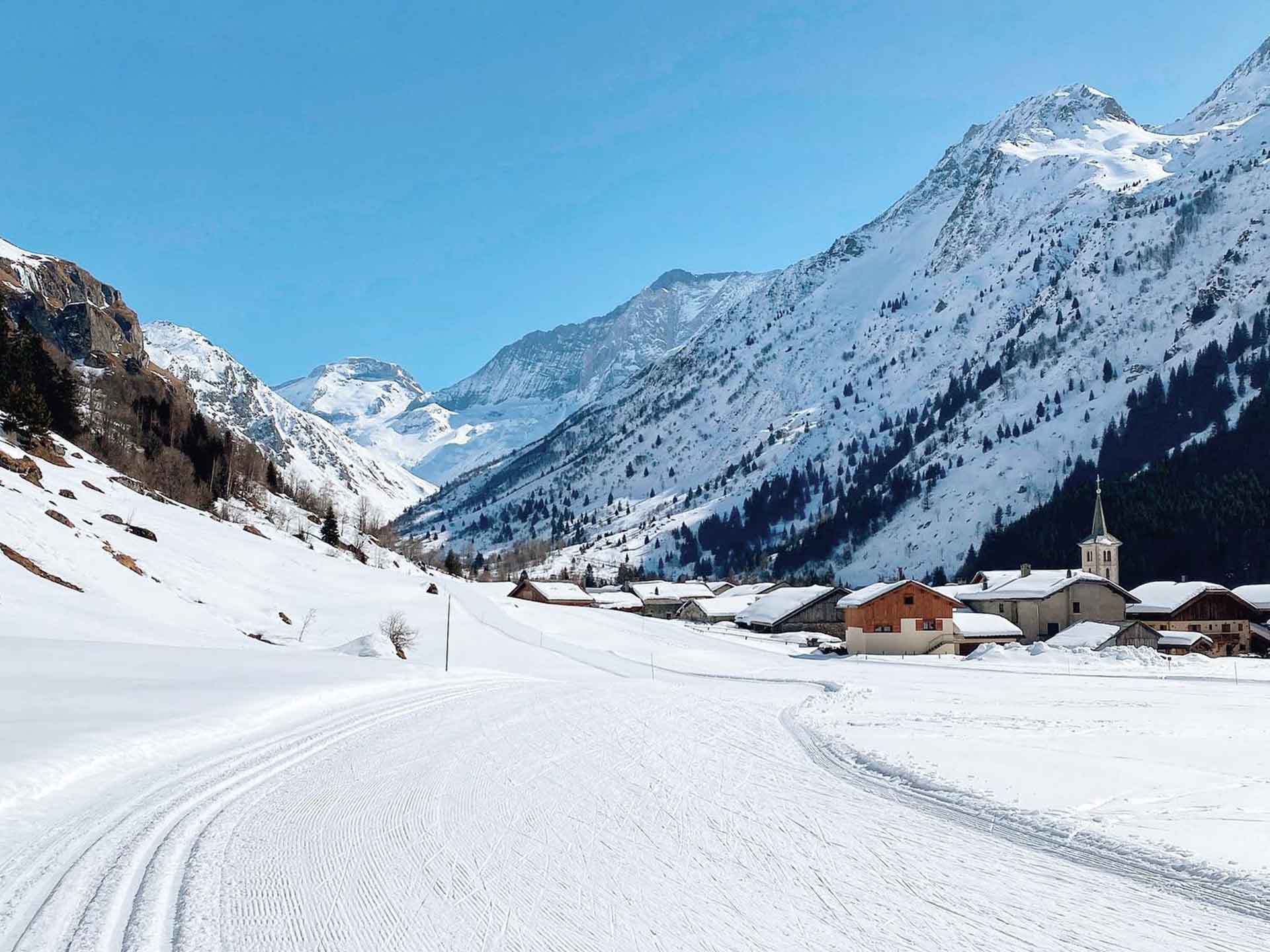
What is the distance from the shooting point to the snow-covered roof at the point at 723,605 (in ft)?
399

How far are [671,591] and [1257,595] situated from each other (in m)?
82.2

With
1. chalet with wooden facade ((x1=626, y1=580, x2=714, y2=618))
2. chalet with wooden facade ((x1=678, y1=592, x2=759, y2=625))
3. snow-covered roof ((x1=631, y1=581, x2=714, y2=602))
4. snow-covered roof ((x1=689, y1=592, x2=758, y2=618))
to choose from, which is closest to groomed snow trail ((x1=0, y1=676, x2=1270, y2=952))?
chalet with wooden facade ((x1=678, y1=592, x2=759, y2=625))

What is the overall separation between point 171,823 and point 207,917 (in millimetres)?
3101

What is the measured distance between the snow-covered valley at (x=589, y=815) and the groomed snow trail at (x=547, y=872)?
0.13ft

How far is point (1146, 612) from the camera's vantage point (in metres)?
82.9

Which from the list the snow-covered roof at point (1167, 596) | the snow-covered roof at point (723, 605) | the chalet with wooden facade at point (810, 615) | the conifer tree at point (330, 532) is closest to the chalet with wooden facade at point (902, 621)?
the chalet with wooden facade at point (810, 615)

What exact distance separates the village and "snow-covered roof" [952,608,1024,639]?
13 centimetres

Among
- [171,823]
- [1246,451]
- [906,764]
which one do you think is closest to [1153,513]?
[1246,451]

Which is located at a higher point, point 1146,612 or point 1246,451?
point 1246,451

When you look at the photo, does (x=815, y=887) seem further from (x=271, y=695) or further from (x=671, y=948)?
(x=271, y=695)

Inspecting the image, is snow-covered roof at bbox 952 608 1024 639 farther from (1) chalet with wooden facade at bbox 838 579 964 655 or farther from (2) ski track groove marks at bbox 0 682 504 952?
(2) ski track groove marks at bbox 0 682 504 952

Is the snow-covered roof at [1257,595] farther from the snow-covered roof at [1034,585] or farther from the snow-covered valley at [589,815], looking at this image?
the snow-covered valley at [589,815]

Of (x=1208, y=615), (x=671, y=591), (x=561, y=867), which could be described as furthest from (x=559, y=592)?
(x=561, y=867)

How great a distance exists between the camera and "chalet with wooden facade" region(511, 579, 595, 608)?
118625 millimetres
